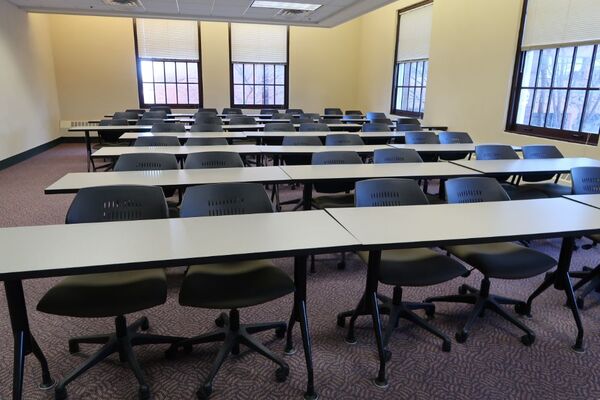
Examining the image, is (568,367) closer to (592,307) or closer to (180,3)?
(592,307)

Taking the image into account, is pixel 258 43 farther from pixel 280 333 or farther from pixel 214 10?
pixel 280 333

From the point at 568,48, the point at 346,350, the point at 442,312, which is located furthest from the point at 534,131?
the point at 346,350

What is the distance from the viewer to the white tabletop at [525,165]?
3.50 meters

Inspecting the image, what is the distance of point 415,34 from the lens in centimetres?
827

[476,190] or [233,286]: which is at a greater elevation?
[476,190]

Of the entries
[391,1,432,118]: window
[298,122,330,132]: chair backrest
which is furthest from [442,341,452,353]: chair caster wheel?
[391,1,432,118]: window

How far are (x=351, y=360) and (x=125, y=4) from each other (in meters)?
7.23

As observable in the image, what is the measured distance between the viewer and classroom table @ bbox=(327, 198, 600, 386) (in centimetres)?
185

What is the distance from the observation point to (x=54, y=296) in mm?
1813

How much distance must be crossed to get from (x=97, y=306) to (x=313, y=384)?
3.25 ft

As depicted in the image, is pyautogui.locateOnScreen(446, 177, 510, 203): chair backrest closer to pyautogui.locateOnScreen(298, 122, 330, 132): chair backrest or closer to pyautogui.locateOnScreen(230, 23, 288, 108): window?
pyautogui.locateOnScreen(298, 122, 330, 132): chair backrest

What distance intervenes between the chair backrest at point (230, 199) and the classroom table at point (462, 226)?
0.40 m

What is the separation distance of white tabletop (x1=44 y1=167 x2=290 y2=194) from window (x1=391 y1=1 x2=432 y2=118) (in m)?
5.85

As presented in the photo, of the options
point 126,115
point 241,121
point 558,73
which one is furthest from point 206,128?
point 558,73
